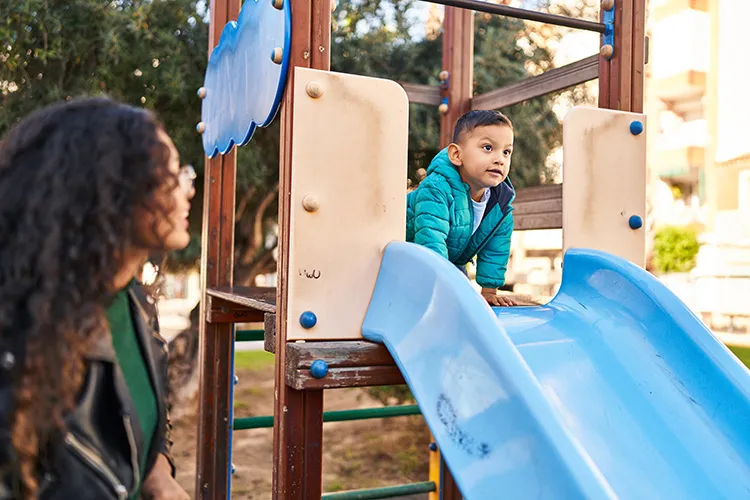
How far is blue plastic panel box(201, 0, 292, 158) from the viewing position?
2.11 metres

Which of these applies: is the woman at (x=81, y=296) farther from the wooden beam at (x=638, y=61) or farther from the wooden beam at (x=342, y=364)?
the wooden beam at (x=638, y=61)

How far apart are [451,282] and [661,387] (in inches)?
26.3

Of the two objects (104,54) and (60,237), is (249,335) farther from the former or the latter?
(60,237)

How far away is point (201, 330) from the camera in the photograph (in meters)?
3.48

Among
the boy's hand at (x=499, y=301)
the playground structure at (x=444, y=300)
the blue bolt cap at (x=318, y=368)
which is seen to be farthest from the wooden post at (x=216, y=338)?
the blue bolt cap at (x=318, y=368)

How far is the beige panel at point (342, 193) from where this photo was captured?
6.46ft

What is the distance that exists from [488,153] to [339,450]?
4.34 metres

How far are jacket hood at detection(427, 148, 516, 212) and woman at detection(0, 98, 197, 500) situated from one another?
148 centimetres

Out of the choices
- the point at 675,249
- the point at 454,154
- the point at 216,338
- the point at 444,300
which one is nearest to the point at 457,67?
the point at 454,154

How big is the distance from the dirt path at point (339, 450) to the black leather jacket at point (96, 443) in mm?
4074

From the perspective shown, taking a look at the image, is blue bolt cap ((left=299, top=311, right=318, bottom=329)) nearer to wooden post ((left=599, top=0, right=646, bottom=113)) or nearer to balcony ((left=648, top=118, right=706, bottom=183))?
wooden post ((left=599, top=0, right=646, bottom=113))

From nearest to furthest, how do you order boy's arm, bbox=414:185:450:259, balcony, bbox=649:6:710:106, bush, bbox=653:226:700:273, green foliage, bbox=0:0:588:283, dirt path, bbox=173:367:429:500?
boy's arm, bbox=414:185:450:259 → green foliage, bbox=0:0:588:283 → dirt path, bbox=173:367:429:500 → bush, bbox=653:226:700:273 → balcony, bbox=649:6:710:106

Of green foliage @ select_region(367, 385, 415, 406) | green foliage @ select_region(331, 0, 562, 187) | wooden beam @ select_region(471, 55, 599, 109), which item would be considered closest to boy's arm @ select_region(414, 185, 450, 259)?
wooden beam @ select_region(471, 55, 599, 109)

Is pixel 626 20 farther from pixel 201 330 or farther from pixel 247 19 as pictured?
pixel 201 330
